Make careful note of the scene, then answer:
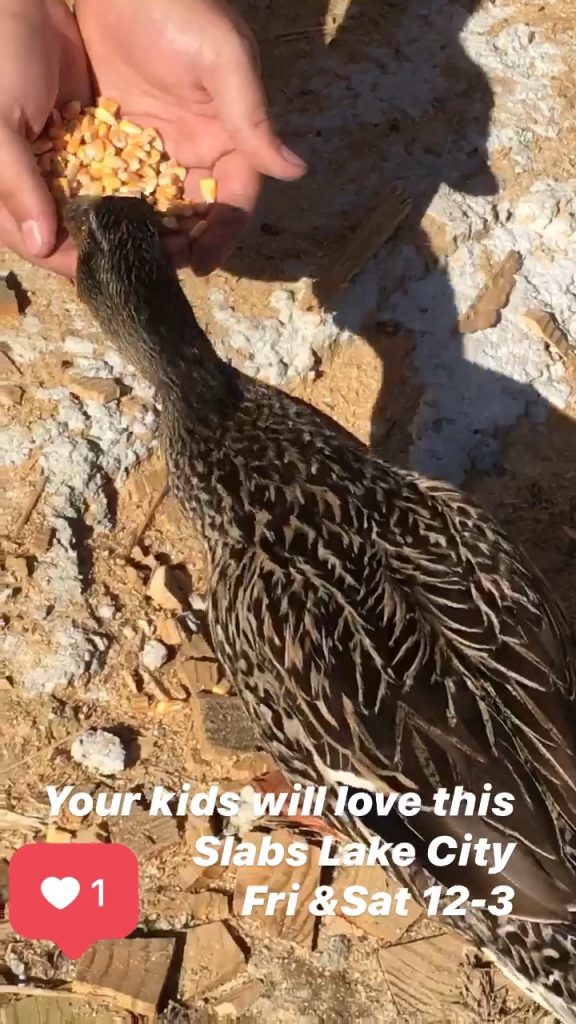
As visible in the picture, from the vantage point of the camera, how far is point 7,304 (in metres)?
3.74

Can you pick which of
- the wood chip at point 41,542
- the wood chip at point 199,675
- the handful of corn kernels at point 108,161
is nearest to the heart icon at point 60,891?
the wood chip at point 199,675

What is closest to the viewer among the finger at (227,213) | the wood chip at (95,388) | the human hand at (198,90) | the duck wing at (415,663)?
the duck wing at (415,663)

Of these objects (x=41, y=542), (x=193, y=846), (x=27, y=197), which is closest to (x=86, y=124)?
(x=27, y=197)

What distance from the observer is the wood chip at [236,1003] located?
9.53 ft

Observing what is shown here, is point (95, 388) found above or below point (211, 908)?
above

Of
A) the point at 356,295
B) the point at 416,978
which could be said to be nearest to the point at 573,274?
the point at 356,295

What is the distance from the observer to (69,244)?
3148 mm

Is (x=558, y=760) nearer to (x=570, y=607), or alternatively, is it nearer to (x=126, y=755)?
(x=570, y=607)

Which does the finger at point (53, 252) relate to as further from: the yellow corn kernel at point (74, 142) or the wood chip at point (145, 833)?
the wood chip at point (145, 833)

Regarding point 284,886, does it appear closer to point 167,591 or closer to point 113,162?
point 167,591

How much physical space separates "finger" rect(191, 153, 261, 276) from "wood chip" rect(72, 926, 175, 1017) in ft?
6.55

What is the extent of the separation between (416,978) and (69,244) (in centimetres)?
229

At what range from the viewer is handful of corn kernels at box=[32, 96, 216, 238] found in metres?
3.53

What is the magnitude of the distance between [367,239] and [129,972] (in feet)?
8.46
